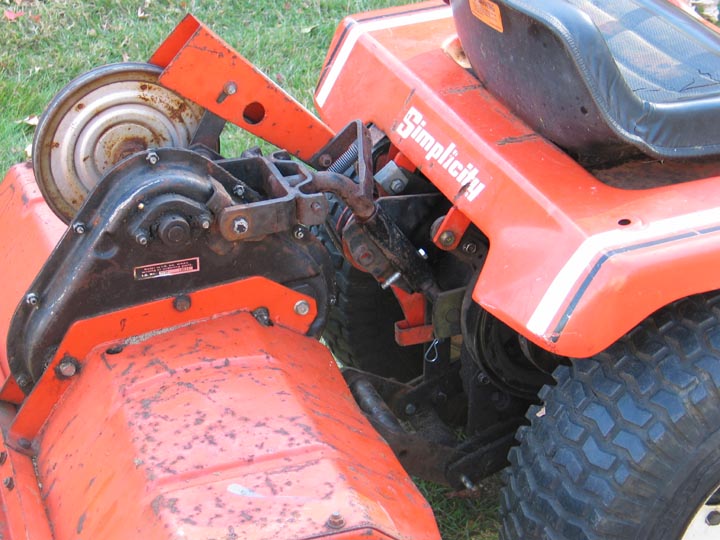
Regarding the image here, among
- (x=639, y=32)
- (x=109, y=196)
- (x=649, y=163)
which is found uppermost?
(x=639, y=32)

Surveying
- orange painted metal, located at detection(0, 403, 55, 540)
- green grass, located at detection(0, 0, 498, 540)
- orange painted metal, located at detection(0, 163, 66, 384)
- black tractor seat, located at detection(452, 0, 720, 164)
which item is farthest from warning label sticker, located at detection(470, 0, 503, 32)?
green grass, located at detection(0, 0, 498, 540)

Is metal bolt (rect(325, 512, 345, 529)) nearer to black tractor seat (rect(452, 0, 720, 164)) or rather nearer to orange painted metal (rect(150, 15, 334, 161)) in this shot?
black tractor seat (rect(452, 0, 720, 164))

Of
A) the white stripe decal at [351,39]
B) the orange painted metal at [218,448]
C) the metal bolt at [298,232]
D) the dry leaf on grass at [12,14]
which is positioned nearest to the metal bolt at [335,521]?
the orange painted metal at [218,448]

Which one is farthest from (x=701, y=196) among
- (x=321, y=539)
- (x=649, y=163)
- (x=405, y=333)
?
(x=321, y=539)

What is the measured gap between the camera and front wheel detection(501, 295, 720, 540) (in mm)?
1905

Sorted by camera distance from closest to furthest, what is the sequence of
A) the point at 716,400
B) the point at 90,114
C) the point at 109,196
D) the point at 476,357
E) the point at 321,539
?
the point at 321,539
the point at 716,400
the point at 109,196
the point at 90,114
the point at 476,357

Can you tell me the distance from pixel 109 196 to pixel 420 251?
0.77m

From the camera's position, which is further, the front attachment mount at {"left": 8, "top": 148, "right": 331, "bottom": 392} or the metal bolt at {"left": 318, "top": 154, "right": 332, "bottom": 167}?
the metal bolt at {"left": 318, "top": 154, "right": 332, "bottom": 167}

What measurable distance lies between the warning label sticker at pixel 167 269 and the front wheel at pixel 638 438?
0.83m

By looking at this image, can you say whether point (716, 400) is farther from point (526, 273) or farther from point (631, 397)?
point (526, 273)

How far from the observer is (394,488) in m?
1.95

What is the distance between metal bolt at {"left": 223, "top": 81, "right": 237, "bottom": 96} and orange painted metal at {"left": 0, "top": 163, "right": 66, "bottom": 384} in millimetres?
703

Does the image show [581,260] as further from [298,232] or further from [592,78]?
[298,232]

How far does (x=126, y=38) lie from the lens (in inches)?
215
